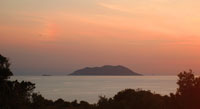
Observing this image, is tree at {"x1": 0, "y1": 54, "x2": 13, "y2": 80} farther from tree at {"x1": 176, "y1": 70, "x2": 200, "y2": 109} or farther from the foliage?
tree at {"x1": 176, "y1": 70, "x2": 200, "y2": 109}

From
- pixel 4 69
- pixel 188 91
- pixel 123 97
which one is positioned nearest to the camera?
pixel 188 91

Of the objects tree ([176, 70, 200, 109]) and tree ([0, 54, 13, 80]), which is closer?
tree ([176, 70, 200, 109])

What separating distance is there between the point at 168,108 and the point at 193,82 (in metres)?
2.61

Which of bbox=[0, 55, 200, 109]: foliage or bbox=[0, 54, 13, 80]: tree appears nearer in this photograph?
bbox=[0, 55, 200, 109]: foliage

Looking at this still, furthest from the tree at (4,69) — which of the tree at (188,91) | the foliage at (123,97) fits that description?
the tree at (188,91)

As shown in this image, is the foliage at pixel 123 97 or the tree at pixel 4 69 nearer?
the foliage at pixel 123 97

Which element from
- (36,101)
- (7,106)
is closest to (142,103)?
(7,106)

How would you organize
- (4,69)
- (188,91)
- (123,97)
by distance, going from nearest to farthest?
1. (188,91)
2. (4,69)
3. (123,97)

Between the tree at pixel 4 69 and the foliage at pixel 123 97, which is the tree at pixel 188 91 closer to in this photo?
the foliage at pixel 123 97

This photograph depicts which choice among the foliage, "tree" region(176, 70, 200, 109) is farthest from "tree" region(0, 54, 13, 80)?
"tree" region(176, 70, 200, 109)

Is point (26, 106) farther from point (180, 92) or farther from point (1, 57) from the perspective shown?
point (180, 92)

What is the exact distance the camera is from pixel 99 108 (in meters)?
35.8

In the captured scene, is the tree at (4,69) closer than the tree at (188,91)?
No

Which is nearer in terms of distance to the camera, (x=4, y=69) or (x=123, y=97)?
(x=4, y=69)
